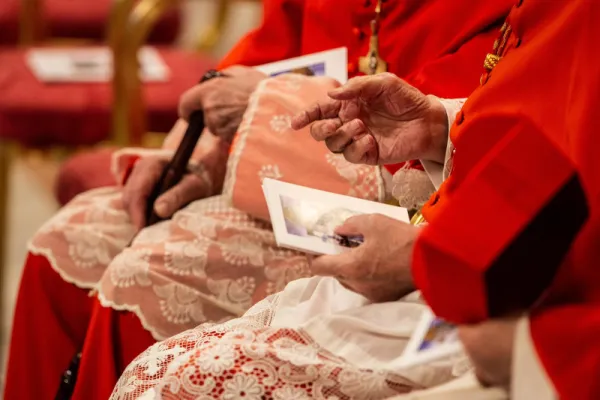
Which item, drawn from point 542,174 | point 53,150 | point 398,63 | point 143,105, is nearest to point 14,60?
point 53,150

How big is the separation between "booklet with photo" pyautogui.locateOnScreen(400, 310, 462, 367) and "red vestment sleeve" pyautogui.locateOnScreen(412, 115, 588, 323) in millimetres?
50

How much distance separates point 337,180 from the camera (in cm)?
142

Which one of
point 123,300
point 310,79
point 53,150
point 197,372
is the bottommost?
point 53,150

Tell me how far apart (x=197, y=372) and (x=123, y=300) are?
0.37 m

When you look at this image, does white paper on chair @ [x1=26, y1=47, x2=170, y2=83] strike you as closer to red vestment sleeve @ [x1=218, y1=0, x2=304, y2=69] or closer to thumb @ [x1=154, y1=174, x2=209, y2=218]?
red vestment sleeve @ [x1=218, y1=0, x2=304, y2=69]

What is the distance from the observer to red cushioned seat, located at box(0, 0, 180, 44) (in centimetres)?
370

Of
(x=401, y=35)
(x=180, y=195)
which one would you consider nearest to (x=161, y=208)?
(x=180, y=195)

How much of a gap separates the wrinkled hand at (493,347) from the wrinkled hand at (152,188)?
69 cm

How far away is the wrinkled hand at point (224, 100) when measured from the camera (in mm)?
1594

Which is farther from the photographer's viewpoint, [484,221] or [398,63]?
[398,63]

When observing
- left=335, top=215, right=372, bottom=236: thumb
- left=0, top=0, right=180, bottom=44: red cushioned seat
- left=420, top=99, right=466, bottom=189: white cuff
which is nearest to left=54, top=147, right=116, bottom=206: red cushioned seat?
left=420, top=99, right=466, bottom=189: white cuff

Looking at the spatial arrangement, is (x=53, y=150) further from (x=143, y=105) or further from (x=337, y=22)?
(x=337, y=22)

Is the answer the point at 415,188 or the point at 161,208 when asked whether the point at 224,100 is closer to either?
the point at 161,208

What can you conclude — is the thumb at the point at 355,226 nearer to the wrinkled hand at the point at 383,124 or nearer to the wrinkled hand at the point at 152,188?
the wrinkled hand at the point at 383,124
